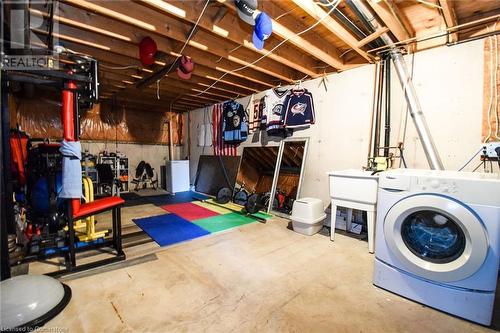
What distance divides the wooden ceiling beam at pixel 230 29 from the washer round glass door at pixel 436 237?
7.61 feet

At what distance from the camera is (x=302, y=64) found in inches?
126

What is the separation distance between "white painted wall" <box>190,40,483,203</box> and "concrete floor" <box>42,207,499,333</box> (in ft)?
4.77

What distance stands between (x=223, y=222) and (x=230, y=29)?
260cm

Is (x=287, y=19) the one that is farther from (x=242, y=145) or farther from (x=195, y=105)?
(x=195, y=105)

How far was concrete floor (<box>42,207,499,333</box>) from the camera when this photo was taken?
136 centimetres

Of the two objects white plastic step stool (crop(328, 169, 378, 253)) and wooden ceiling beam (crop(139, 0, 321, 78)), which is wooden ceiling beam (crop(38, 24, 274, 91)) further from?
white plastic step stool (crop(328, 169, 378, 253))

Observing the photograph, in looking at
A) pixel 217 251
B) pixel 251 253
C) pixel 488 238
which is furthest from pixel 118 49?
pixel 488 238

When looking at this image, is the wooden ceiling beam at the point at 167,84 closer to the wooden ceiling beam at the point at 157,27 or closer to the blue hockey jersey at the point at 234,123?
the blue hockey jersey at the point at 234,123

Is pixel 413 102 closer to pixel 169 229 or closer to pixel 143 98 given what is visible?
pixel 169 229

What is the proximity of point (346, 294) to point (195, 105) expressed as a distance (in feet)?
18.3

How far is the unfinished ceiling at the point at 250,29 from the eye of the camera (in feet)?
6.70

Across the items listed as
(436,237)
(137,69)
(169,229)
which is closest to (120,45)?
(137,69)

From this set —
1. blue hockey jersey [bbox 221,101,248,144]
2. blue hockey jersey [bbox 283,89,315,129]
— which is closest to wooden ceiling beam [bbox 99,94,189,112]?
blue hockey jersey [bbox 221,101,248,144]

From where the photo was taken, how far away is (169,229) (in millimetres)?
2994
